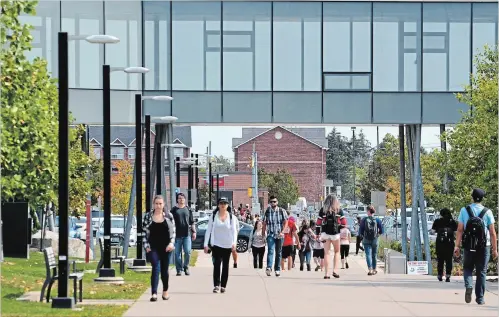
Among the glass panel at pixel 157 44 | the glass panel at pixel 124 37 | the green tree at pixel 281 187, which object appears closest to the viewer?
the glass panel at pixel 124 37

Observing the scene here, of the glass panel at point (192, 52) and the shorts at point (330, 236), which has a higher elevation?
the glass panel at point (192, 52)

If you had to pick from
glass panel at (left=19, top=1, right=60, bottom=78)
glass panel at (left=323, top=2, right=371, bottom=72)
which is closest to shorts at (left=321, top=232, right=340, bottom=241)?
glass panel at (left=323, top=2, right=371, bottom=72)

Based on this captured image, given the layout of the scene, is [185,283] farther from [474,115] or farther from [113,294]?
[474,115]

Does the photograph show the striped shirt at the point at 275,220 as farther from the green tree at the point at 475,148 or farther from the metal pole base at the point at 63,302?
the metal pole base at the point at 63,302

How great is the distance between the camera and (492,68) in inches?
1421

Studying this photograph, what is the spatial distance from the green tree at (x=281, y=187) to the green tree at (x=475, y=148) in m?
91.8

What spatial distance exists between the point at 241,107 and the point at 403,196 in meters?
8.04

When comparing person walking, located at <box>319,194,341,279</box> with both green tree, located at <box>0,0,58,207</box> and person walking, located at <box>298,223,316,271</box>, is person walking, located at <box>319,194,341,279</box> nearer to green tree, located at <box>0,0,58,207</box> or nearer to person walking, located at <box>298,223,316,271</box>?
green tree, located at <box>0,0,58,207</box>

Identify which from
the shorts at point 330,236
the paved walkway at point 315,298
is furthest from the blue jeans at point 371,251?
the shorts at point 330,236

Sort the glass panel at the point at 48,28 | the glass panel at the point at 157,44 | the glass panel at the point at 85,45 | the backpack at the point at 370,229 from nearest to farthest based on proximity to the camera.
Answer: the backpack at the point at 370,229
the glass panel at the point at 48,28
the glass panel at the point at 85,45
the glass panel at the point at 157,44

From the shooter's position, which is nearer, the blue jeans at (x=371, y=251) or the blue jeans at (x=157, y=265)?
the blue jeans at (x=157, y=265)

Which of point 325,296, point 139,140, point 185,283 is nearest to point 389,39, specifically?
point 139,140

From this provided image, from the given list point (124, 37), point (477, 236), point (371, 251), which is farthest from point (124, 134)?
point (477, 236)

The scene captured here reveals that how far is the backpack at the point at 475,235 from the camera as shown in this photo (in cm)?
1855
